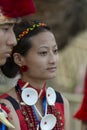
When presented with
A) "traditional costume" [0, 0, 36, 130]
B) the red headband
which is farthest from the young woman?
the red headband

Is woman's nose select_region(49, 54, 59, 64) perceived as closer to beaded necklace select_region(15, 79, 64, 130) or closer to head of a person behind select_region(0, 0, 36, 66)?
beaded necklace select_region(15, 79, 64, 130)

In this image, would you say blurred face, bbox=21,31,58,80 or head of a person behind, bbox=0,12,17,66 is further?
blurred face, bbox=21,31,58,80

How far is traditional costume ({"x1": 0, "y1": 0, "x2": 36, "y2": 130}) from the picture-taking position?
397 cm

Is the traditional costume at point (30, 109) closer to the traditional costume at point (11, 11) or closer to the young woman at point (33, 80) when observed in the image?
the young woman at point (33, 80)

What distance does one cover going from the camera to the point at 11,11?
4.02 meters

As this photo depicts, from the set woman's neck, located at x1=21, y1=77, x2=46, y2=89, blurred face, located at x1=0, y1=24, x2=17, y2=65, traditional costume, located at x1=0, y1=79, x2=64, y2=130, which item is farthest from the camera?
woman's neck, located at x1=21, y1=77, x2=46, y2=89

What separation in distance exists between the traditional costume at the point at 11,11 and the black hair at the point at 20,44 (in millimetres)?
300

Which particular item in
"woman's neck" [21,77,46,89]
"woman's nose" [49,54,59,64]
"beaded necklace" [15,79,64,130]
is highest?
"woman's nose" [49,54,59,64]

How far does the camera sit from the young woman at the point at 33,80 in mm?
4262

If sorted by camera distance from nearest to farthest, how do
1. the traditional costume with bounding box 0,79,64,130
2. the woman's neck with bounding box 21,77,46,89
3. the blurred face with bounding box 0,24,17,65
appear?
the blurred face with bounding box 0,24,17,65, the traditional costume with bounding box 0,79,64,130, the woman's neck with bounding box 21,77,46,89

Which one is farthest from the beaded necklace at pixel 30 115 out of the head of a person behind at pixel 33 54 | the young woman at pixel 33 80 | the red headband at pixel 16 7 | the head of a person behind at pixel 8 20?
the red headband at pixel 16 7

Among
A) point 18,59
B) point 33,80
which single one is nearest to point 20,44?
point 18,59

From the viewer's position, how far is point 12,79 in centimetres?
451

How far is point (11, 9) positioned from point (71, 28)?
6.02 meters
